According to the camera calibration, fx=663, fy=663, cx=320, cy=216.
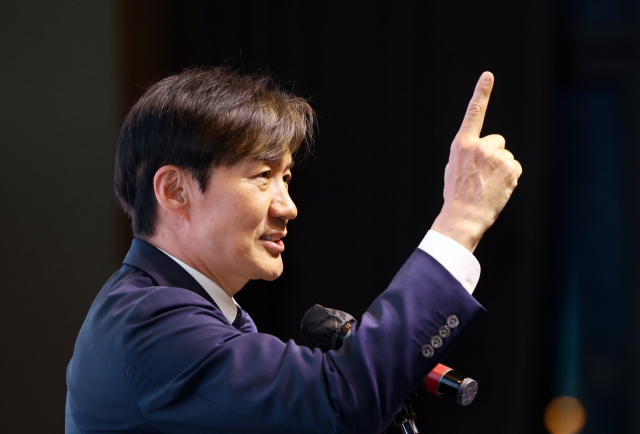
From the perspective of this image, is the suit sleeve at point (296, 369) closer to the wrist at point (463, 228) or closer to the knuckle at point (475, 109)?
the wrist at point (463, 228)

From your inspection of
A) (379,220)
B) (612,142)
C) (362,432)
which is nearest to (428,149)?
(379,220)

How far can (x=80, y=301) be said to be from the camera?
Answer: 7.80 ft

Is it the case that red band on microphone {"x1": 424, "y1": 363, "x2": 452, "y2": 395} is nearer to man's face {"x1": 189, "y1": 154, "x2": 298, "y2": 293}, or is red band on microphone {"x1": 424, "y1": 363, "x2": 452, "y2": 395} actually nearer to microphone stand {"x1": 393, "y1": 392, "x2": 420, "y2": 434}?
microphone stand {"x1": 393, "y1": 392, "x2": 420, "y2": 434}

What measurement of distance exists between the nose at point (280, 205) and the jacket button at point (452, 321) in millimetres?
431

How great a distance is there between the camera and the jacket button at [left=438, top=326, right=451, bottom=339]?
0.89 meters

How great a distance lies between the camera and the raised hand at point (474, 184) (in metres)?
0.93

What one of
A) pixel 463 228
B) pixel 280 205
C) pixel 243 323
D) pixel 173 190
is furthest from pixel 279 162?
pixel 463 228

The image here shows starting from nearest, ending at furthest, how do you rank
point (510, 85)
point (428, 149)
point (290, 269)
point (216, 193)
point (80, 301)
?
1. point (216, 193)
2. point (510, 85)
3. point (428, 149)
4. point (290, 269)
5. point (80, 301)

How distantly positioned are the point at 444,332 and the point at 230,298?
1.65 feet

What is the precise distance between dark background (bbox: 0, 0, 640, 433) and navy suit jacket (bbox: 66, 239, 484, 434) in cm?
84

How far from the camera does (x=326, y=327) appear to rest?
4.17ft

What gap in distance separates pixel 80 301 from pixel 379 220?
3.77ft

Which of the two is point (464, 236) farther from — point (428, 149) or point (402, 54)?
point (402, 54)

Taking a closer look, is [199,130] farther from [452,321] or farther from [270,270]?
[452,321]
